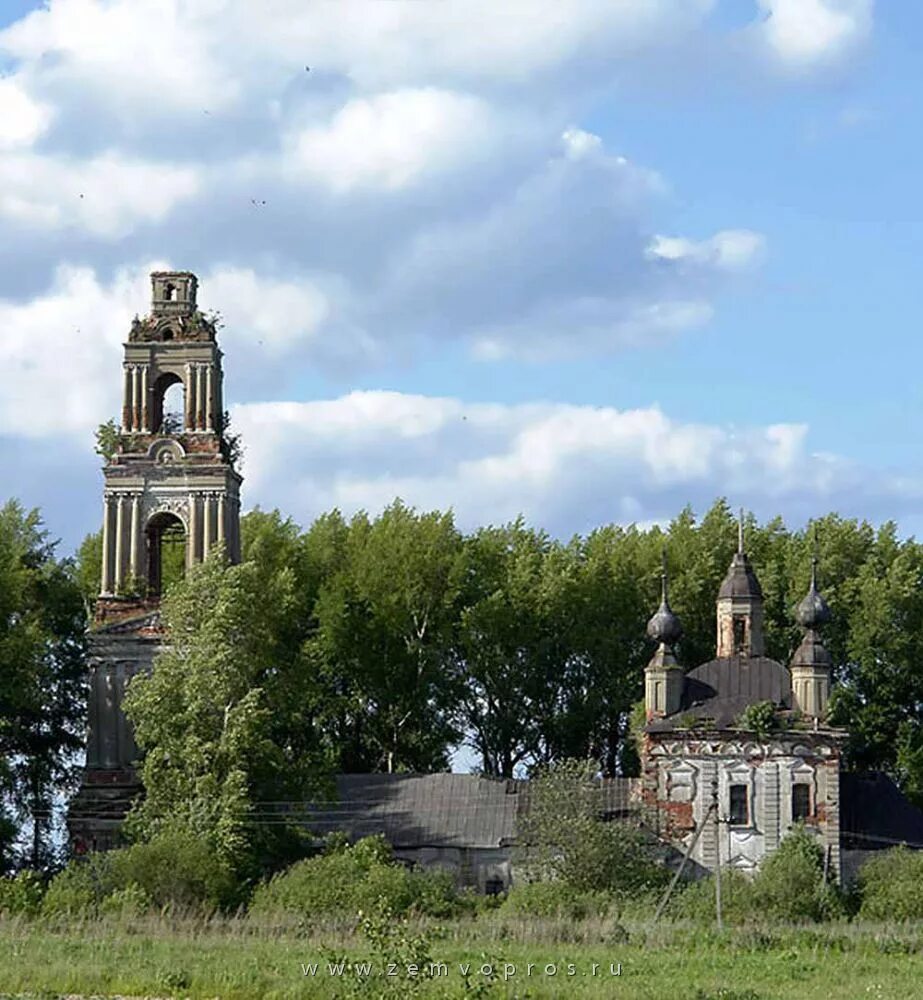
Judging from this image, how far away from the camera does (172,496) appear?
170 feet

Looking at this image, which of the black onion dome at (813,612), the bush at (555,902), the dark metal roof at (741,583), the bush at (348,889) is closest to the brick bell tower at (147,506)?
the bush at (348,889)

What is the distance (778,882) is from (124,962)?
18083 mm

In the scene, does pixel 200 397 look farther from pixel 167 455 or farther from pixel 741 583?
pixel 741 583

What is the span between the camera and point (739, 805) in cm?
4988

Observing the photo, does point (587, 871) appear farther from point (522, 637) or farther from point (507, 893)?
point (522, 637)

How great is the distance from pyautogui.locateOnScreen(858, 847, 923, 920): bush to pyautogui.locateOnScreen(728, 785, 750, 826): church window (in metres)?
2.95

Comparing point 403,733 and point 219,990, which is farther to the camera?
point 403,733

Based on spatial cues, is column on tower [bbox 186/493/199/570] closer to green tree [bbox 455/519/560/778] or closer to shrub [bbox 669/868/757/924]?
green tree [bbox 455/519/560/778]

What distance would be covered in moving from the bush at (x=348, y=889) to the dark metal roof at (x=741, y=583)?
489 inches

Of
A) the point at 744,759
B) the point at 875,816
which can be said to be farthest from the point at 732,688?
the point at 875,816

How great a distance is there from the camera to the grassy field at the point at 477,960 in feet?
91.5

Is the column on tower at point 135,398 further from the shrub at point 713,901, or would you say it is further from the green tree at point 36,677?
the shrub at point 713,901

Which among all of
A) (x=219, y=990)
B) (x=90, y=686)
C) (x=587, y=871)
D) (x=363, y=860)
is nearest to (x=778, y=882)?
(x=587, y=871)

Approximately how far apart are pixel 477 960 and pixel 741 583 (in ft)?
76.4
